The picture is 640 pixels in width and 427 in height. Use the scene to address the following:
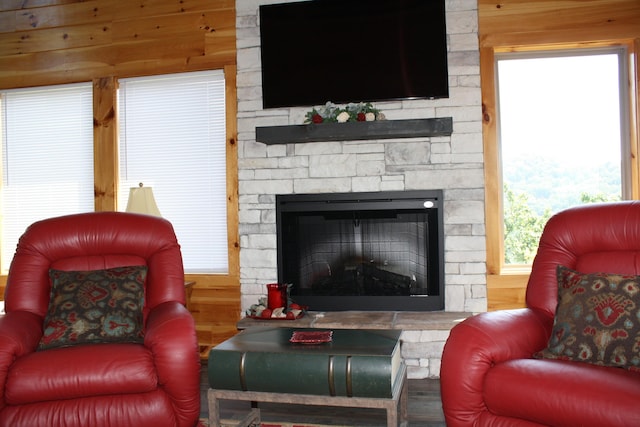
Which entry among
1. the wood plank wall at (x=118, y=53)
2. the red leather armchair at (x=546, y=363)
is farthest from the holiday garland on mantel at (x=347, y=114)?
the red leather armchair at (x=546, y=363)

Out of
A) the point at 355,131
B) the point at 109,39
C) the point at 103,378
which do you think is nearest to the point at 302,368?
the point at 103,378

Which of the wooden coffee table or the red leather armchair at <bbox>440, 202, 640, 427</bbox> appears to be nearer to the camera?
the red leather armchair at <bbox>440, 202, 640, 427</bbox>

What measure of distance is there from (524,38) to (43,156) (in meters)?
3.63

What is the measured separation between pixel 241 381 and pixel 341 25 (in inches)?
98.0

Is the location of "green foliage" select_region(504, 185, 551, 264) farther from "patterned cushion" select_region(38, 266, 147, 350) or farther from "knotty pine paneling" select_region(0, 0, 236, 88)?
"patterned cushion" select_region(38, 266, 147, 350)

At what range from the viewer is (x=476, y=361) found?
1999 mm

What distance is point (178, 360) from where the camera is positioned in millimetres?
2223

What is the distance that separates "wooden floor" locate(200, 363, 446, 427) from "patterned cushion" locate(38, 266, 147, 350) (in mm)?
673

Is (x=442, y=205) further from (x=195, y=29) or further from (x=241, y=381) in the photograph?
(x=195, y=29)

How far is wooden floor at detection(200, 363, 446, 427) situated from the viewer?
8.70ft

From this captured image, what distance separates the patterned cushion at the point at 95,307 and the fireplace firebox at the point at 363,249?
1.23 meters

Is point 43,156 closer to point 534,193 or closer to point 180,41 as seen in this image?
point 180,41

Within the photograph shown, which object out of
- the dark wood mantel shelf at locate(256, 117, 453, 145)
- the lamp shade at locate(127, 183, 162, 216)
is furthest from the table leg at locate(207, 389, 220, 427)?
the dark wood mantel shelf at locate(256, 117, 453, 145)

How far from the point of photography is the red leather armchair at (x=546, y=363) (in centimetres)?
174
